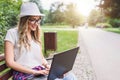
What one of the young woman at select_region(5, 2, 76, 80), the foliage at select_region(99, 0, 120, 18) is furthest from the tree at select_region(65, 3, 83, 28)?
the young woman at select_region(5, 2, 76, 80)

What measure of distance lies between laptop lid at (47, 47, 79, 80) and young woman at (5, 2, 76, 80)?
0.33ft

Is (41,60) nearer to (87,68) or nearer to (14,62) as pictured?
(14,62)

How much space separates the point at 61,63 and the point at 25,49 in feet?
1.48

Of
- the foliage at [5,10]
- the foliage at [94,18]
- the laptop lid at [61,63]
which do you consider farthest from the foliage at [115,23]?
the laptop lid at [61,63]

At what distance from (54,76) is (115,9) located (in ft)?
141

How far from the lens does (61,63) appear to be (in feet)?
10.6

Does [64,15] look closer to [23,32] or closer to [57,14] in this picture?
[57,14]

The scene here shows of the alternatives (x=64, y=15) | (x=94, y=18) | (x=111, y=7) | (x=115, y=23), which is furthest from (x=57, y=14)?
(x=111, y=7)

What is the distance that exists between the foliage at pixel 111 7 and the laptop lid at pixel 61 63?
41.3 meters

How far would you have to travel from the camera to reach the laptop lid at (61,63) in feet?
10.2

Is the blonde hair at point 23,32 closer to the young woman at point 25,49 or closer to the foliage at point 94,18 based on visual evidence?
the young woman at point 25,49

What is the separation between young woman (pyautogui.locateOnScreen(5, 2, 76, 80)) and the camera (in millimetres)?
3326

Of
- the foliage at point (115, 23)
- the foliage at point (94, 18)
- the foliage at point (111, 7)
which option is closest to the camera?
the foliage at point (111, 7)

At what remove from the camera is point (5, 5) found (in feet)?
33.1
